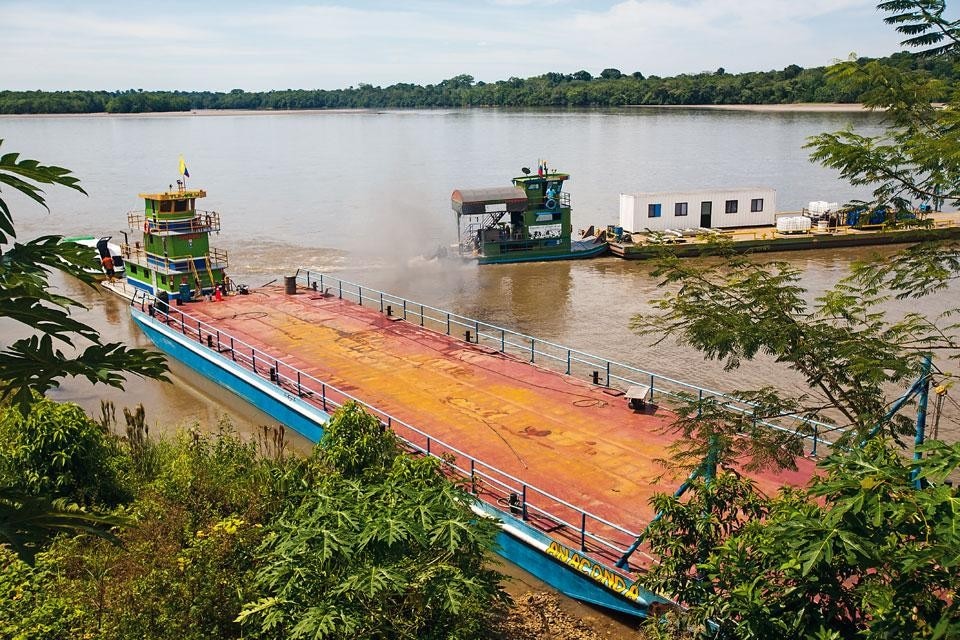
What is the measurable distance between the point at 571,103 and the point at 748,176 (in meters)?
124

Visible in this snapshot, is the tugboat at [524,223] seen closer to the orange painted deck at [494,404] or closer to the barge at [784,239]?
the barge at [784,239]

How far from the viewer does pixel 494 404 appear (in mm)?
18734

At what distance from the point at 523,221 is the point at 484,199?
308cm

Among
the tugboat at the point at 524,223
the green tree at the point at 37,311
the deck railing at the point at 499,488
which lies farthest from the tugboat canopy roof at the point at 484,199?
the green tree at the point at 37,311

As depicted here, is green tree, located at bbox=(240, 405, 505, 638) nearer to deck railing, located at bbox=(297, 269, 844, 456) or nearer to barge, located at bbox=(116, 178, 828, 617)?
barge, located at bbox=(116, 178, 828, 617)

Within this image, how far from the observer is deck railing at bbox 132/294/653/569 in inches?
500

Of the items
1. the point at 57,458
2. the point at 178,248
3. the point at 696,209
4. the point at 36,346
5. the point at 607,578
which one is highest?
the point at 36,346

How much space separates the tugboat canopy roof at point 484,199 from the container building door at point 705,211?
38.4 feet

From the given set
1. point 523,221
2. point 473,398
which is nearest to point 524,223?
point 523,221

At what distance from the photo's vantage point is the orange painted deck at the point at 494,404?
14.7 metres

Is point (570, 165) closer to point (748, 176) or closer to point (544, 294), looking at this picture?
point (748, 176)

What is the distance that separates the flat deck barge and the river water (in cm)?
224

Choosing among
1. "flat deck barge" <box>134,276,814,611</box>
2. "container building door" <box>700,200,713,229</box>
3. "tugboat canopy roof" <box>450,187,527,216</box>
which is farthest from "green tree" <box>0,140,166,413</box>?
"container building door" <box>700,200,713,229</box>

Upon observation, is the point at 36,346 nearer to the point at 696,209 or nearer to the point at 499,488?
the point at 499,488
